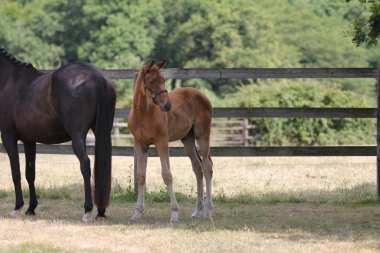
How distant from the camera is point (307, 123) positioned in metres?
26.9

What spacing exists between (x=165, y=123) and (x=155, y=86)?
1.78 ft

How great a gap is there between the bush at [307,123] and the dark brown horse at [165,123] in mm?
17318

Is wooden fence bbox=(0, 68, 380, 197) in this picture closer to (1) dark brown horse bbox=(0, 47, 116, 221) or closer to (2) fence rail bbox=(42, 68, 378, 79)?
(2) fence rail bbox=(42, 68, 378, 79)

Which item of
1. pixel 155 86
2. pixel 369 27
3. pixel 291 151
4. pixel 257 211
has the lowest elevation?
pixel 257 211

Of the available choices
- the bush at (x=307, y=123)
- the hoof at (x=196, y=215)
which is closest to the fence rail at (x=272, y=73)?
the hoof at (x=196, y=215)

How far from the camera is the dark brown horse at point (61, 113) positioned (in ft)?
28.4

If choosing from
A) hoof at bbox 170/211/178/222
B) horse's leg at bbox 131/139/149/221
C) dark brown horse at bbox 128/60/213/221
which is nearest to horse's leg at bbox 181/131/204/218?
dark brown horse at bbox 128/60/213/221

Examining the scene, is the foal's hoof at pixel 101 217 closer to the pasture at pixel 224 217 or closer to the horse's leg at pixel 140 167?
the pasture at pixel 224 217

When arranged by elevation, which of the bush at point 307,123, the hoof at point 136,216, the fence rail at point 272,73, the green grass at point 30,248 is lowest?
the bush at point 307,123

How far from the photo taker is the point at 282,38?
60.2 metres

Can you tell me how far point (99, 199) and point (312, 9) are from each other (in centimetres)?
6695

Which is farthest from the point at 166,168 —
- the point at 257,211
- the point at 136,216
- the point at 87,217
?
the point at 257,211

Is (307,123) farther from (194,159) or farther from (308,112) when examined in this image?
(194,159)

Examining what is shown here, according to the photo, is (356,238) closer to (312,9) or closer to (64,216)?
(64,216)
